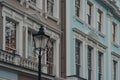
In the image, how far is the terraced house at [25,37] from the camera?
22.4 meters

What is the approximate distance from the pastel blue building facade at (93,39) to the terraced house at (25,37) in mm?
1305

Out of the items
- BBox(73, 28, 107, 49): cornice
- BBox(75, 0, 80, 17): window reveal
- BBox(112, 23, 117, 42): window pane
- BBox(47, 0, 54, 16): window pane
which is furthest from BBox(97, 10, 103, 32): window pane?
BBox(47, 0, 54, 16): window pane

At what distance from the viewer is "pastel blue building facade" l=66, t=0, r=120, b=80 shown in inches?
1166

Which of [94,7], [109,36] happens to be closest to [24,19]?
[94,7]

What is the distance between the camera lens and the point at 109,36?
A: 3719 cm

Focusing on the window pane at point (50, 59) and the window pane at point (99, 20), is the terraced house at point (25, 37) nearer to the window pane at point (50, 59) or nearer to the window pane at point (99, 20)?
the window pane at point (50, 59)

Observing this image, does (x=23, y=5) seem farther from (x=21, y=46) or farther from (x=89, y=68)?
(x=89, y=68)

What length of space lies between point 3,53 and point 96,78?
1319 centimetres

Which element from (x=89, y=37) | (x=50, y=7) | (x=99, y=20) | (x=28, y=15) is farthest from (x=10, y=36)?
(x=99, y=20)

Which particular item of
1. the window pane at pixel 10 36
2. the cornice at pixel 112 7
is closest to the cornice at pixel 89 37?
the cornice at pixel 112 7

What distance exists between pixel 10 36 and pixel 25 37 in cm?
121

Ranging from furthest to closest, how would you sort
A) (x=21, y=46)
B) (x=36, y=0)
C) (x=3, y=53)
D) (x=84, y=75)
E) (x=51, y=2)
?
(x=84, y=75) < (x=51, y=2) < (x=36, y=0) < (x=21, y=46) < (x=3, y=53)

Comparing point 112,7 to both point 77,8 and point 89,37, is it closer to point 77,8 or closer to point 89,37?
point 89,37

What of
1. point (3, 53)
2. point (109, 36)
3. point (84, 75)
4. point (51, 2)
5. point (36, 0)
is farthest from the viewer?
point (109, 36)
